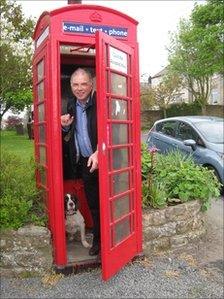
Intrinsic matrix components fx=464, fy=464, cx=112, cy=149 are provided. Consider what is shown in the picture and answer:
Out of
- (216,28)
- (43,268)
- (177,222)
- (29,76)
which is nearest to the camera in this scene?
(43,268)

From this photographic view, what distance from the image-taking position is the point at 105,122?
4445mm

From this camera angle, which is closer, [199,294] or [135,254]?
[199,294]

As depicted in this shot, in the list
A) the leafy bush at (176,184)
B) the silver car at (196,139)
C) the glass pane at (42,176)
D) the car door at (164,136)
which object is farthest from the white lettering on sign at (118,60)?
the car door at (164,136)

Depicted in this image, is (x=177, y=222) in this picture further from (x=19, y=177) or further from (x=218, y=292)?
(x=19, y=177)

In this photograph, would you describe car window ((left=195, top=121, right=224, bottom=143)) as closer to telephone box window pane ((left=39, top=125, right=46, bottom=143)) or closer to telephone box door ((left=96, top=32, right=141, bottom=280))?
telephone box door ((left=96, top=32, right=141, bottom=280))

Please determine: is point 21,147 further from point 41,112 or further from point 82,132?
point 82,132

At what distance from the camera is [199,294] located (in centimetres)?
474

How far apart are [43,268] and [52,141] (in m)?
1.42

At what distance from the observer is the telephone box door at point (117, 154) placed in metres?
4.45

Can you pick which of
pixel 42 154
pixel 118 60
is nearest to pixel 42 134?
pixel 42 154

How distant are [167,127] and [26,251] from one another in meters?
7.30

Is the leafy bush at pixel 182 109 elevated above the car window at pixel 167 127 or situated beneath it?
elevated above

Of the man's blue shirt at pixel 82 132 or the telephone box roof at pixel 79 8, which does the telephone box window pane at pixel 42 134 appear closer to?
the man's blue shirt at pixel 82 132

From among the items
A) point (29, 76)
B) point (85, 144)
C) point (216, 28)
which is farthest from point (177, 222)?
point (216, 28)
